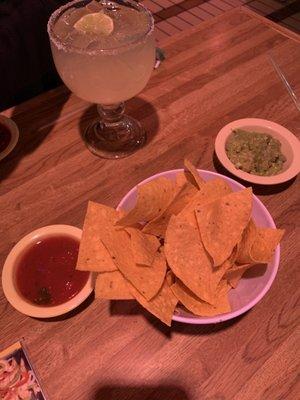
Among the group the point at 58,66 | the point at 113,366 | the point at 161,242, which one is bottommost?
the point at 113,366

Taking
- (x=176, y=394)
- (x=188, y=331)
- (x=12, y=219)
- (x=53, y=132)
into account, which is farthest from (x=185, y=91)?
(x=176, y=394)

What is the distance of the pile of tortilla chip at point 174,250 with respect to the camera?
68cm

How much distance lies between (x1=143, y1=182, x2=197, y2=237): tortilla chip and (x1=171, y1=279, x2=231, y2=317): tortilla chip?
0.41 ft

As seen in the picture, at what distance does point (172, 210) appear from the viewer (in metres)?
0.78

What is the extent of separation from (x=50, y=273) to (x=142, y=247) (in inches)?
8.3

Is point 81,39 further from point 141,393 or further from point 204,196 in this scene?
point 141,393

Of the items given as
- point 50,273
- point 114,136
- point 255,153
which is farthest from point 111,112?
point 50,273

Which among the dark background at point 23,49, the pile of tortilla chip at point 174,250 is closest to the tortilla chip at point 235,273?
the pile of tortilla chip at point 174,250

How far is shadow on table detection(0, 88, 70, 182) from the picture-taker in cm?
107

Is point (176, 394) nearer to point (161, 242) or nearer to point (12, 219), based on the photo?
point (161, 242)

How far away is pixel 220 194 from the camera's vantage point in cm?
78

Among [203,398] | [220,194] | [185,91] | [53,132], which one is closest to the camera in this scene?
[203,398]

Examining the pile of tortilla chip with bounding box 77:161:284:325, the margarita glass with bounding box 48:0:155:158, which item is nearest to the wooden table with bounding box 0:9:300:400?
the pile of tortilla chip with bounding box 77:161:284:325

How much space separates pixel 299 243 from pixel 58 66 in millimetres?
715
